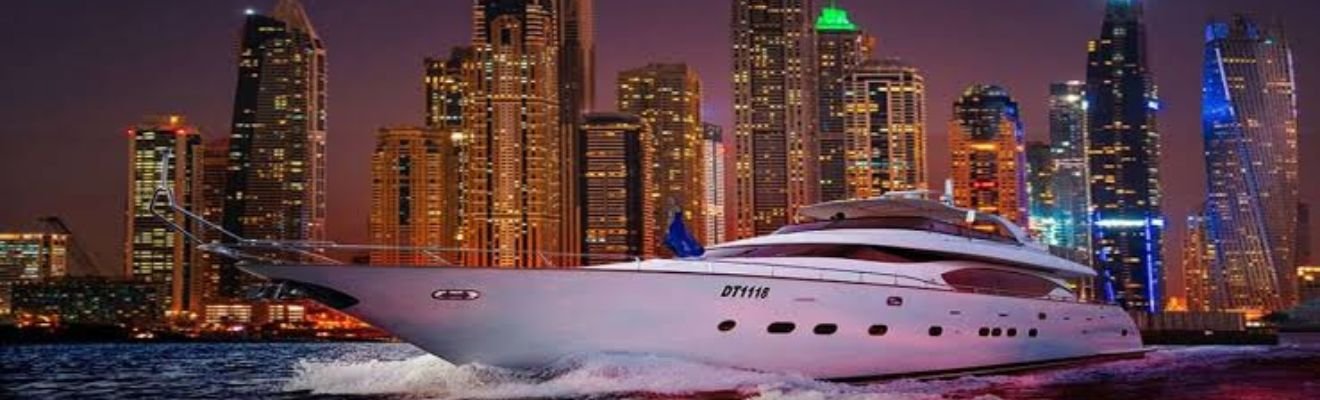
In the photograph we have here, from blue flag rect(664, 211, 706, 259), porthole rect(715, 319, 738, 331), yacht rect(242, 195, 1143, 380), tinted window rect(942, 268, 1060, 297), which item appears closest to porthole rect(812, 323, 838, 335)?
yacht rect(242, 195, 1143, 380)

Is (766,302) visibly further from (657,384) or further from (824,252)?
(824,252)

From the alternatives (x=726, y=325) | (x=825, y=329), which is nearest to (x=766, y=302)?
(x=726, y=325)

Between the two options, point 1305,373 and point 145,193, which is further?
point 145,193

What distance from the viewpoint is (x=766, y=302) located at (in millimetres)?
24219

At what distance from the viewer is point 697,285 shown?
2364 cm

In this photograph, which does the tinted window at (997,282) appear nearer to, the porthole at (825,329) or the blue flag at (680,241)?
the porthole at (825,329)

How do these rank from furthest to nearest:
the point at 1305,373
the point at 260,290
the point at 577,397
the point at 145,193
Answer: the point at 145,193 → the point at 1305,373 → the point at 260,290 → the point at 577,397

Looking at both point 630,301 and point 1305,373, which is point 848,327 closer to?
point 630,301

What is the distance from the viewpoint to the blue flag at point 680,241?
27.6 meters

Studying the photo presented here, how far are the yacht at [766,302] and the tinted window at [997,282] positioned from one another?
0.16 ft

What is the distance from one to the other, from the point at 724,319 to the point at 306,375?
42.1 feet

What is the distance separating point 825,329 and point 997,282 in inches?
307

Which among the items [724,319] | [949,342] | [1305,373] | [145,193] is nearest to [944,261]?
[949,342]

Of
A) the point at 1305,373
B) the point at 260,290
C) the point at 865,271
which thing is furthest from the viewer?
the point at 1305,373
